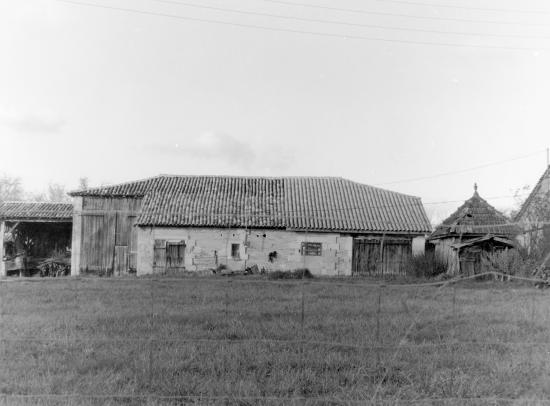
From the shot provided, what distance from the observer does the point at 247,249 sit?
2411 cm

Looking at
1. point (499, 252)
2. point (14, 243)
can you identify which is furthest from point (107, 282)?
point (499, 252)

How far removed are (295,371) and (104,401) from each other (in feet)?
8.22

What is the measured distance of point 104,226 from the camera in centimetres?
2505

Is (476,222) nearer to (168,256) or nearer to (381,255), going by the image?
(381,255)

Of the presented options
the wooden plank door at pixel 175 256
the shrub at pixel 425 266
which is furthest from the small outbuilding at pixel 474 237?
the wooden plank door at pixel 175 256

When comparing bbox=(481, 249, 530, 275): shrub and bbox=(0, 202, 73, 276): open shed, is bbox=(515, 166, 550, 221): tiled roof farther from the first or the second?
bbox=(0, 202, 73, 276): open shed

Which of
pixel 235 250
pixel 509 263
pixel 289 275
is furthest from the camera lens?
pixel 235 250

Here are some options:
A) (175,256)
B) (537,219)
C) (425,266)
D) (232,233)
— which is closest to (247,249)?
(232,233)

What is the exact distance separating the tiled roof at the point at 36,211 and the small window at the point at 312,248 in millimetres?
11839

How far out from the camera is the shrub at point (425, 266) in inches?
920

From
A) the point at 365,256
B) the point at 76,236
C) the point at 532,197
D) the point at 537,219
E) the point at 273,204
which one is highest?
the point at 532,197

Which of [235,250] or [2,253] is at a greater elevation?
[235,250]

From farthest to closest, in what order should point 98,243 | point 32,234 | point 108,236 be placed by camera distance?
point 32,234 → point 108,236 → point 98,243

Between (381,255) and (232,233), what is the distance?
7.20 m
